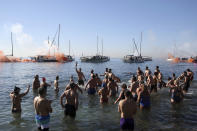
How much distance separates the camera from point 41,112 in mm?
6484

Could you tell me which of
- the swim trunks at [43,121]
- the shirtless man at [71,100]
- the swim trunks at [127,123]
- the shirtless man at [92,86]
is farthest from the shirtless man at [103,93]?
the swim trunks at [43,121]

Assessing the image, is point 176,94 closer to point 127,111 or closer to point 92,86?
point 92,86

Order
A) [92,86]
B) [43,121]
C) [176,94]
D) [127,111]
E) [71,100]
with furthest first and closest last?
[92,86]
[176,94]
[71,100]
[127,111]
[43,121]

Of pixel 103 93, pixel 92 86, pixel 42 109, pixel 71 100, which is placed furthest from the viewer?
pixel 92 86

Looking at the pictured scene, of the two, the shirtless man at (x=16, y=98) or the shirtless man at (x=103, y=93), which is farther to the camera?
the shirtless man at (x=103, y=93)

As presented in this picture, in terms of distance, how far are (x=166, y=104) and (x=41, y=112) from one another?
947 centimetres

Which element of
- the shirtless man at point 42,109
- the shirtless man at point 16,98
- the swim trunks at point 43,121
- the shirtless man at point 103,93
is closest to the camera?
the shirtless man at point 42,109

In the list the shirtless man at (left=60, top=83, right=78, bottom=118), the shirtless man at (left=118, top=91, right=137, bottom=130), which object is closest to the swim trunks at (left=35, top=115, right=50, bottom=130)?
the shirtless man at (left=60, top=83, right=78, bottom=118)

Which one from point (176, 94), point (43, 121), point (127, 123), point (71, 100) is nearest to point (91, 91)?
point (176, 94)

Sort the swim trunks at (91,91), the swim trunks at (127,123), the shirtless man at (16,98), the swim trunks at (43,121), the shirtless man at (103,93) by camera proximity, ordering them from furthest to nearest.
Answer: the swim trunks at (91,91) < the shirtless man at (103,93) < the shirtless man at (16,98) < the swim trunks at (127,123) < the swim trunks at (43,121)

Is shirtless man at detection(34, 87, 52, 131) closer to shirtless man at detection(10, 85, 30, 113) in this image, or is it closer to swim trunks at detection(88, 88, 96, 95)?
shirtless man at detection(10, 85, 30, 113)

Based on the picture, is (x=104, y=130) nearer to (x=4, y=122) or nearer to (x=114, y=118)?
(x=114, y=118)

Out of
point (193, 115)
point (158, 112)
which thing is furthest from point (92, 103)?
point (193, 115)

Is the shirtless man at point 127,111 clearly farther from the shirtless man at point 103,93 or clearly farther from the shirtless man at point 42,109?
the shirtless man at point 103,93
